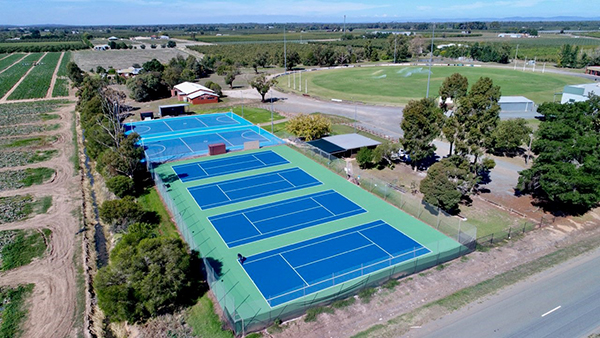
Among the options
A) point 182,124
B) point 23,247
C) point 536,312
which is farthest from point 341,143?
point 23,247

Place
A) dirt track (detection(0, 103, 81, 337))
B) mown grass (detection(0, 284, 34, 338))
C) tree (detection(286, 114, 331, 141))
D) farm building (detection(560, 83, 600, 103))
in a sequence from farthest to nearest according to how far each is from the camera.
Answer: farm building (detection(560, 83, 600, 103)), tree (detection(286, 114, 331, 141)), dirt track (detection(0, 103, 81, 337)), mown grass (detection(0, 284, 34, 338))

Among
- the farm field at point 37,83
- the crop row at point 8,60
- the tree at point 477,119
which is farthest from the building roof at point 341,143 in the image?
the crop row at point 8,60

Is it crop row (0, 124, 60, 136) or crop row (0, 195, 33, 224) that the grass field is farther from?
crop row (0, 195, 33, 224)

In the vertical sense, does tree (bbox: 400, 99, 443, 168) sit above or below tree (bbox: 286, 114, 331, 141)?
above

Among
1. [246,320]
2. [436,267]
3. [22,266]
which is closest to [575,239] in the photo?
[436,267]

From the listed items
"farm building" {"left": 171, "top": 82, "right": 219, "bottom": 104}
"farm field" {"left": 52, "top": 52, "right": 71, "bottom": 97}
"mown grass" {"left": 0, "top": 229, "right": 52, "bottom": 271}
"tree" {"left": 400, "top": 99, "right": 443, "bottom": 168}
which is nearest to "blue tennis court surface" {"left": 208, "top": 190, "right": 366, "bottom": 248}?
"tree" {"left": 400, "top": 99, "right": 443, "bottom": 168}

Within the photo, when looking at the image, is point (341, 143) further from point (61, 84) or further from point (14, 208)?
point (61, 84)

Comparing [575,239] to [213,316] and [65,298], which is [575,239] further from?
[65,298]
